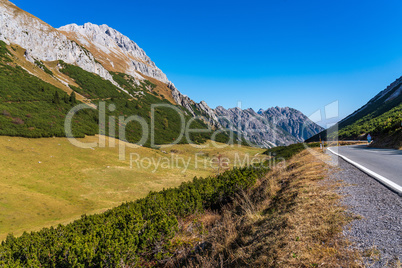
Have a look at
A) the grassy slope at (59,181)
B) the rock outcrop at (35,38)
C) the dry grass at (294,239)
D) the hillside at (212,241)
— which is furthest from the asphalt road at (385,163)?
the rock outcrop at (35,38)

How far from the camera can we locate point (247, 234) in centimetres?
569

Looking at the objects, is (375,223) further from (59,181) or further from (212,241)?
(59,181)

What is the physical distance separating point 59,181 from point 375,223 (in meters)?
33.2

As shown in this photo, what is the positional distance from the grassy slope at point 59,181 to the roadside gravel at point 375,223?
20.7m

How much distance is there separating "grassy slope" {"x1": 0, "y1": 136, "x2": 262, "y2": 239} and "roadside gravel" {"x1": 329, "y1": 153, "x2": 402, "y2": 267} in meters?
20.7

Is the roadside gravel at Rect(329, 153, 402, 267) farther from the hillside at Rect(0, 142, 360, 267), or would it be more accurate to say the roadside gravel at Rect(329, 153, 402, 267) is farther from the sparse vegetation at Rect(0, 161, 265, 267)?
the sparse vegetation at Rect(0, 161, 265, 267)

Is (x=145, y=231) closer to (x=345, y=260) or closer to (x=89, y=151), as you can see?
(x=345, y=260)

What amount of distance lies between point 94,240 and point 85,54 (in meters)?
168

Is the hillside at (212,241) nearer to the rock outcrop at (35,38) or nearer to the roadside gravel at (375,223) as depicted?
the roadside gravel at (375,223)

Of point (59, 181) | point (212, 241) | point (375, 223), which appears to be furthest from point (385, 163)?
point (59, 181)

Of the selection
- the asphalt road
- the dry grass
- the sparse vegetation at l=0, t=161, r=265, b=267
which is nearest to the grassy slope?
the sparse vegetation at l=0, t=161, r=265, b=267

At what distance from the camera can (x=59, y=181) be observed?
26422mm

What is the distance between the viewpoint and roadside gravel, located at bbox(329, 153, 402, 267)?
9.63ft

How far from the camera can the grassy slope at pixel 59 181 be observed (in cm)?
1766
